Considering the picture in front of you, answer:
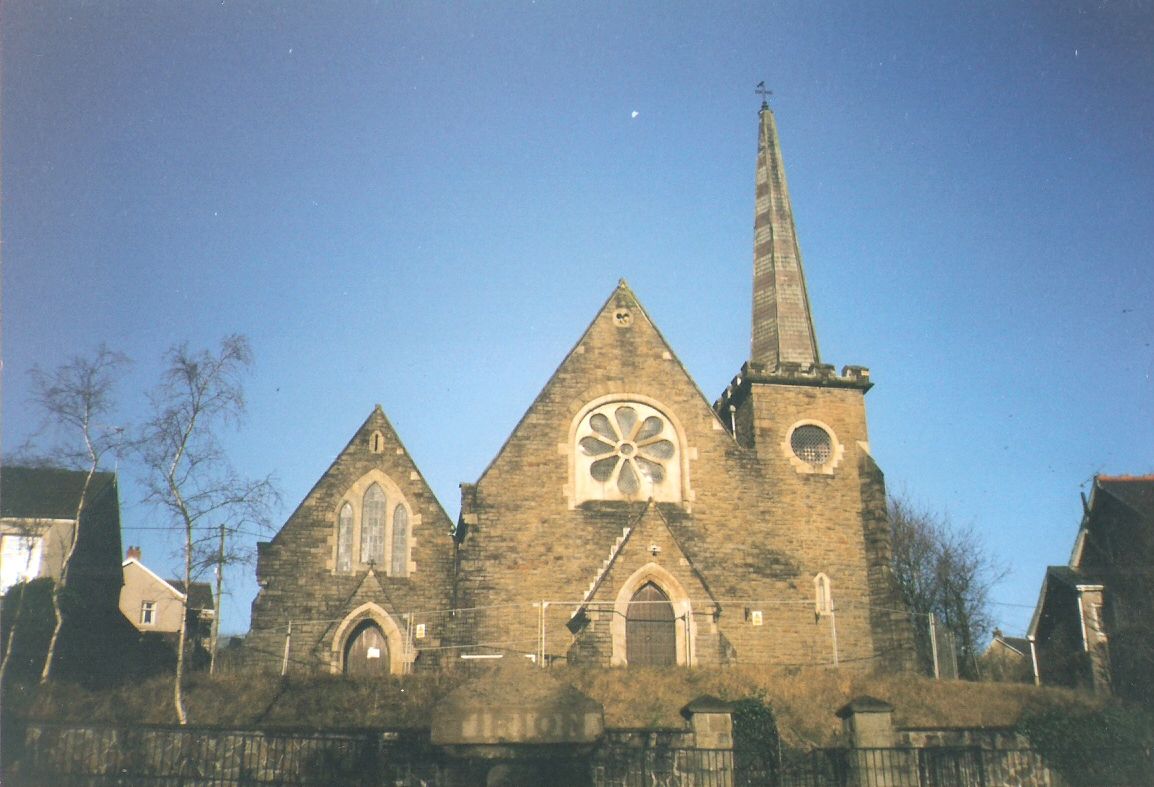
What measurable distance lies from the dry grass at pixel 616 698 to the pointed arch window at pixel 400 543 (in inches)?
200

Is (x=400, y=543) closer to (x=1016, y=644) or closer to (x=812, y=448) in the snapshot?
(x=812, y=448)

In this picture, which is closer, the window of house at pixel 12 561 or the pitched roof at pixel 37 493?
the pitched roof at pixel 37 493

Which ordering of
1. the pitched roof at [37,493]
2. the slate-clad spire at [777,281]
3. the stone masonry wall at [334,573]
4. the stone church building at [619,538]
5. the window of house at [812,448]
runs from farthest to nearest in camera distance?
the slate-clad spire at [777,281] < the window of house at [812,448] < the pitched roof at [37,493] < the stone masonry wall at [334,573] < the stone church building at [619,538]

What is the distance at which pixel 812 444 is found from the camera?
28.2 meters

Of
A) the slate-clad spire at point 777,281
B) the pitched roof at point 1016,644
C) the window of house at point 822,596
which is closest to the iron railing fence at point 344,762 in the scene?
the window of house at point 822,596

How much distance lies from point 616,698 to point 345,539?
10173mm

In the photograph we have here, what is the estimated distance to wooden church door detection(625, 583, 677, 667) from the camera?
931 inches

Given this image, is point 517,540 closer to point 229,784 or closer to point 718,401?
point 718,401

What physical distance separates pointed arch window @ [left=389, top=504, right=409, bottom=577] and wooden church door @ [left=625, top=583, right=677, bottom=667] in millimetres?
6650

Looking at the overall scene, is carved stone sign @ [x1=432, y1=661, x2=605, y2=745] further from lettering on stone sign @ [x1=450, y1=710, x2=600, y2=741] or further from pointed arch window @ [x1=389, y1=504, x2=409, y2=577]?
pointed arch window @ [x1=389, y1=504, x2=409, y2=577]

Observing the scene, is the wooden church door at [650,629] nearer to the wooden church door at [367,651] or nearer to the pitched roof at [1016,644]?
the wooden church door at [367,651]

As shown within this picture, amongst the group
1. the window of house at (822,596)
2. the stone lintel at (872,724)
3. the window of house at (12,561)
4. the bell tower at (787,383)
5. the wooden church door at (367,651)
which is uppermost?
the bell tower at (787,383)

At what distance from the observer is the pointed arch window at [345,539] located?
26234mm

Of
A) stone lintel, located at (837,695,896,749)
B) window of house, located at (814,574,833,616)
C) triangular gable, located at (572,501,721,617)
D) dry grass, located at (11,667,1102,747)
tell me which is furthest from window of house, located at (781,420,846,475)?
stone lintel, located at (837,695,896,749)
